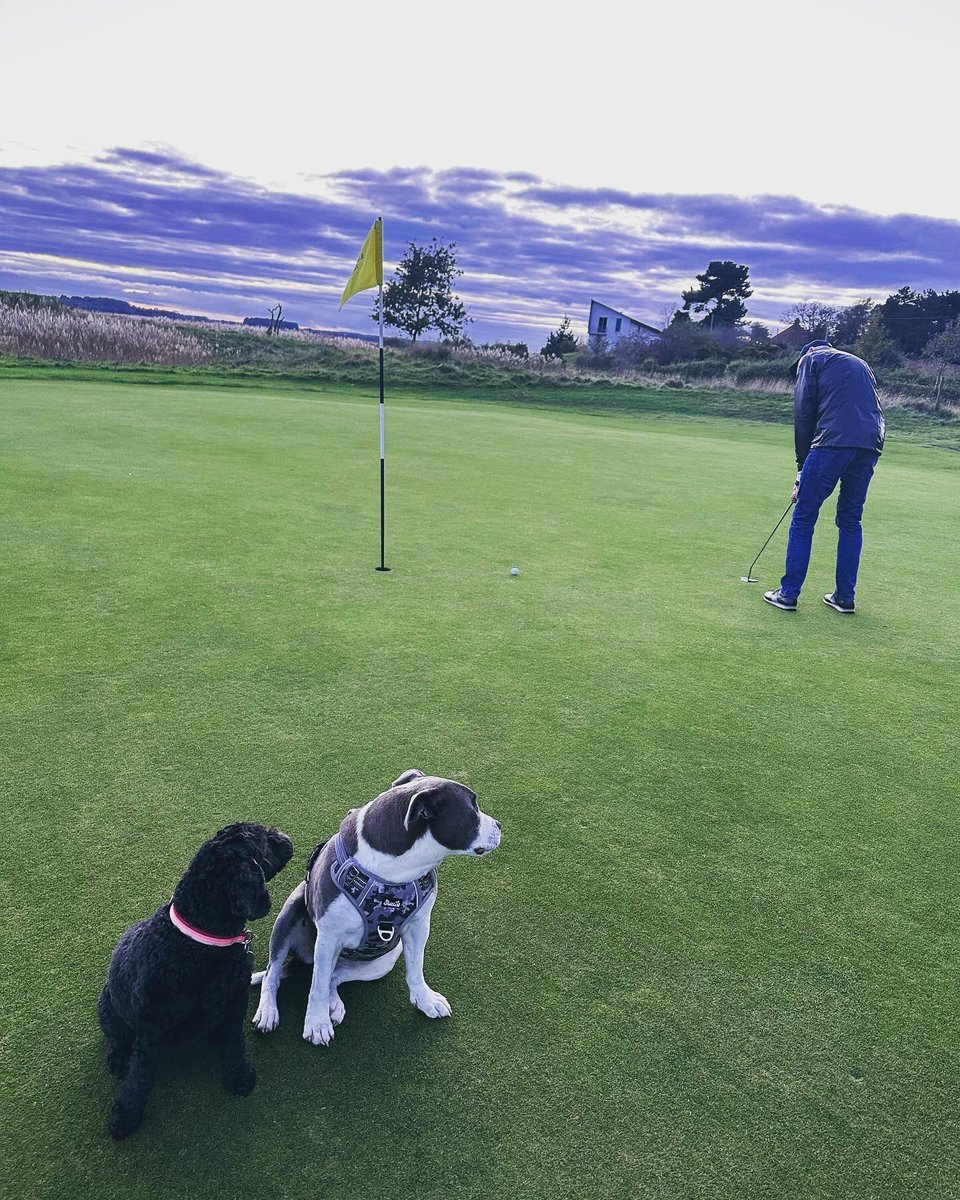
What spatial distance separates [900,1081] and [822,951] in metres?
0.58

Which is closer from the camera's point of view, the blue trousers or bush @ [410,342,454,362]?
the blue trousers

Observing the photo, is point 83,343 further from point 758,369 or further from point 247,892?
point 247,892

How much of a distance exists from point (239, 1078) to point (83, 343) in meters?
31.6

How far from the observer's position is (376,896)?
257 centimetres

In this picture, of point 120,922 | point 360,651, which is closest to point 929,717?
point 360,651

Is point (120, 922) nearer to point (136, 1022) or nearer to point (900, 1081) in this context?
point (136, 1022)

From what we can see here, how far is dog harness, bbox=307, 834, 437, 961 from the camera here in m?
2.57

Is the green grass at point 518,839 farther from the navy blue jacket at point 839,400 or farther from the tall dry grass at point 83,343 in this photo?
the tall dry grass at point 83,343

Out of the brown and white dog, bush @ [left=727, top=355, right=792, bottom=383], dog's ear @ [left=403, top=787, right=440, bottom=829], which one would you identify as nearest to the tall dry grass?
bush @ [left=727, top=355, right=792, bottom=383]

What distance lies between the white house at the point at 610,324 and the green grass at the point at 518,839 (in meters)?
58.8

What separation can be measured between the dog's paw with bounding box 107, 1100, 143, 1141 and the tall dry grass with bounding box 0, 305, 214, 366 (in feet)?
93.9

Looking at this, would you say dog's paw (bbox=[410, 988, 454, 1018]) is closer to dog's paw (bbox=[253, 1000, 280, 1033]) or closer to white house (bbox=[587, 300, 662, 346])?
dog's paw (bbox=[253, 1000, 280, 1033])

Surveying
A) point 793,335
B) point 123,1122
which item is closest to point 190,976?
point 123,1122

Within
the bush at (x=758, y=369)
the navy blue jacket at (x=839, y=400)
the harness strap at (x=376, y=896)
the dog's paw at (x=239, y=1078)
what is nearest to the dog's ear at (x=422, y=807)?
the harness strap at (x=376, y=896)
